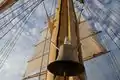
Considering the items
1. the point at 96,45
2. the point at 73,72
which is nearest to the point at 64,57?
the point at 73,72

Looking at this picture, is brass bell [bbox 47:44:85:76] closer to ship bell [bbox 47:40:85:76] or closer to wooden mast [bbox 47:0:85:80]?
ship bell [bbox 47:40:85:76]

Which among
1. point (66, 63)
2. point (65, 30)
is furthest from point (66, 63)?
point (65, 30)

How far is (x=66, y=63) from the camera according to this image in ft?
9.02

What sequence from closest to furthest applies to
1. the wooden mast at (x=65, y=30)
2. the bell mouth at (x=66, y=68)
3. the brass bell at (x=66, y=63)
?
1. the brass bell at (x=66, y=63)
2. the bell mouth at (x=66, y=68)
3. the wooden mast at (x=65, y=30)

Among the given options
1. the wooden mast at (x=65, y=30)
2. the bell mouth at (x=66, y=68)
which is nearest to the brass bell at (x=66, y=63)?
the bell mouth at (x=66, y=68)

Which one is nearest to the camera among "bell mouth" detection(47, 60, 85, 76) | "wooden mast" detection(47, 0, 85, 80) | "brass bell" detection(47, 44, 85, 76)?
"brass bell" detection(47, 44, 85, 76)

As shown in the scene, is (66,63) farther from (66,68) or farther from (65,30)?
(65,30)

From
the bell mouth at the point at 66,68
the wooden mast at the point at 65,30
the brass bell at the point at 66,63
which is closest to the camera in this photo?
the brass bell at the point at 66,63

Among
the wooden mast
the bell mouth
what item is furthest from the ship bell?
the wooden mast

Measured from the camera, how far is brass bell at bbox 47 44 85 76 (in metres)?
2.62

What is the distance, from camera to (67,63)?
2.73 metres

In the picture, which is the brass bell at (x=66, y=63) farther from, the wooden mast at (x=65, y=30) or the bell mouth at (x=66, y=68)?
the wooden mast at (x=65, y=30)

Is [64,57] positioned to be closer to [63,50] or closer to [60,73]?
[63,50]

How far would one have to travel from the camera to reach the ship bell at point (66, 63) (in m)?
2.62
